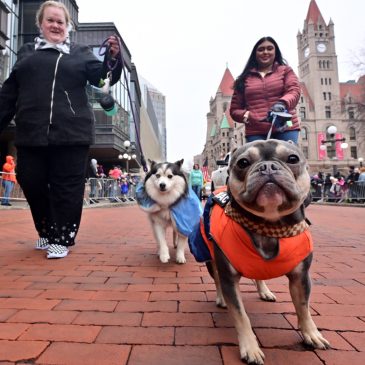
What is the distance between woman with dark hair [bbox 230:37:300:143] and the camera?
11.9 ft

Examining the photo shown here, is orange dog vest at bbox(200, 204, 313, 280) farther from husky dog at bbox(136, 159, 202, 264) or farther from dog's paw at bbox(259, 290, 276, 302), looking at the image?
husky dog at bbox(136, 159, 202, 264)

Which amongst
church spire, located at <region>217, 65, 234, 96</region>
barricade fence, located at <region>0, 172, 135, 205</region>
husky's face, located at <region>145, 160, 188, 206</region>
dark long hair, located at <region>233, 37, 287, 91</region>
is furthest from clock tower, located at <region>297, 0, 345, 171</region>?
husky's face, located at <region>145, 160, 188, 206</region>

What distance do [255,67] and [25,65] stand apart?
258 cm

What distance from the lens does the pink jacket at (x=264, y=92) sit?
367 cm

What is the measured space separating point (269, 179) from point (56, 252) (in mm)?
2920

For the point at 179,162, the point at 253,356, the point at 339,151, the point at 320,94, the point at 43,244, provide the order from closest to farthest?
the point at 253,356 < the point at 43,244 < the point at 179,162 < the point at 339,151 < the point at 320,94

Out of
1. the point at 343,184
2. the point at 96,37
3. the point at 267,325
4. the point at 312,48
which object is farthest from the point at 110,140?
the point at 312,48

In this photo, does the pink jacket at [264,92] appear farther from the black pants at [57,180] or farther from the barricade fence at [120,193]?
the barricade fence at [120,193]

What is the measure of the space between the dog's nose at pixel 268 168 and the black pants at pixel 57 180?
2.82 m

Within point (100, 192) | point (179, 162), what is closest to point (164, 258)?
point (179, 162)

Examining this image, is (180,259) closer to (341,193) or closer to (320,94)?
(341,193)

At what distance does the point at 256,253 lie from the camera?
1706mm

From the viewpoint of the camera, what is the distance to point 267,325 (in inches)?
77.3

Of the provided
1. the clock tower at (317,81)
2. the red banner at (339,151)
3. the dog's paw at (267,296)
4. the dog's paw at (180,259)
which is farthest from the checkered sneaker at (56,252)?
the clock tower at (317,81)
